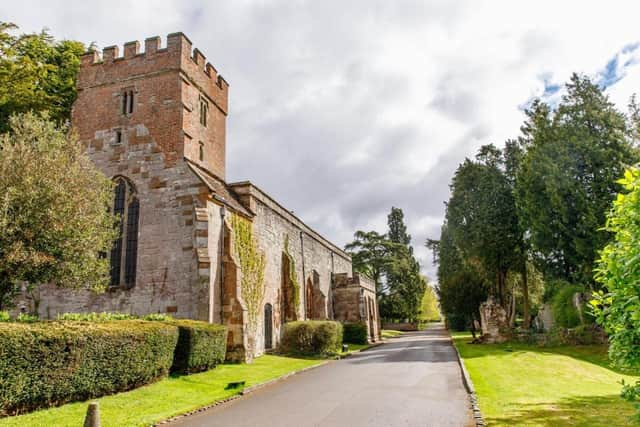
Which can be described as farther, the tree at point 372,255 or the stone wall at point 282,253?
the tree at point 372,255

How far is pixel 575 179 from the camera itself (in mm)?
Result: 25828

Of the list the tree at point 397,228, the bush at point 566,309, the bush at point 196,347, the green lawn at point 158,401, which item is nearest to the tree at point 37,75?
the bush at point 196,347

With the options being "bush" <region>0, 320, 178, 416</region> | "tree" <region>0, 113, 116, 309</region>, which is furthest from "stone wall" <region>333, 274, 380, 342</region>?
"bush" <region>0, 320, 178, 416</region>

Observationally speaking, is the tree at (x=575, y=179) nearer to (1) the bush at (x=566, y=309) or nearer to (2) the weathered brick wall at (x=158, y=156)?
(1) the bush at (x=566, y=309)

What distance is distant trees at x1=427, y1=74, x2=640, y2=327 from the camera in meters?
24.8

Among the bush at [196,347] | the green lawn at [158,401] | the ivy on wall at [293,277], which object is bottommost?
the green lawn at [158,401]

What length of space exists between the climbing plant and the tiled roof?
0.58 meters

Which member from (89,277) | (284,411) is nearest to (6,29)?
(89,277)

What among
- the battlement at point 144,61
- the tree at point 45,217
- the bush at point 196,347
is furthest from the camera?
the battlement at point 144,61

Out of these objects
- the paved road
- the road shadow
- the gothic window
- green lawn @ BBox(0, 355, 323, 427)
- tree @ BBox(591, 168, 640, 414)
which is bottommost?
the road shadow

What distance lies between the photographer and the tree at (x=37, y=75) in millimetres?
20641

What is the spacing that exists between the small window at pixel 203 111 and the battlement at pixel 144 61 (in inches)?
27.5

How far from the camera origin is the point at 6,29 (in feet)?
63.6

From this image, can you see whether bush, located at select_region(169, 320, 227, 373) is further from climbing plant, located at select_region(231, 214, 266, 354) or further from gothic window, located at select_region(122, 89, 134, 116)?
gothic window, located at select_region(122, 89, 134, 116)
